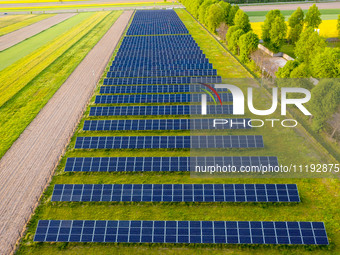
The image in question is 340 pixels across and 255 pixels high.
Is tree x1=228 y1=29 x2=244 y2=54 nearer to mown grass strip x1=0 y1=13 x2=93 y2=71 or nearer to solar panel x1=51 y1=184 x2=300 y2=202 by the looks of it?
solar panel x1=51 y1=184 x2=300 y2=202

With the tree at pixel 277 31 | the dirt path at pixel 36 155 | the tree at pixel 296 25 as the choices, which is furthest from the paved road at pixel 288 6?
the dirt path at pixel 36 155

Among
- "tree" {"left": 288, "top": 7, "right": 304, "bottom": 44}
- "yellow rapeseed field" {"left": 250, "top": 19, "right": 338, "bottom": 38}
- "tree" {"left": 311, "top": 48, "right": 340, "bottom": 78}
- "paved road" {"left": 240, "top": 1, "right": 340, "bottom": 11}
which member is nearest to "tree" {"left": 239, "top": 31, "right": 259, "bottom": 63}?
"tree" {"left": 288, "top": 7, "right": 304, "bottom": 44}

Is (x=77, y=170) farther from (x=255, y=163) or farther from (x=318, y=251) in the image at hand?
(x=318, y=251)

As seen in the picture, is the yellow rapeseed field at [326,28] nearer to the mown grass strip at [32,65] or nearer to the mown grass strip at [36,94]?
the mown grass strip at [36,94]

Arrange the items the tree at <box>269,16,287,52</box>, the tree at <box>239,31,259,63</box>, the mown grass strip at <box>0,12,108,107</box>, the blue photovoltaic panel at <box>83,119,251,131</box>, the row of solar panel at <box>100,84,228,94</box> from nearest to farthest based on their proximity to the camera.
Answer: the blue photovoltaic panel at <box>83,119,251,131</box>, the row of solar panel at <box>100,84,228,94</box>, the mown grass strip at <box>0,12,108,107</box>, the tree at <box>239,31,259,63</box>, the tree at <box>269,16,287,52</box>

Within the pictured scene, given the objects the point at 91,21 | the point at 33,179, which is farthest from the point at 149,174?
the point at 91,21

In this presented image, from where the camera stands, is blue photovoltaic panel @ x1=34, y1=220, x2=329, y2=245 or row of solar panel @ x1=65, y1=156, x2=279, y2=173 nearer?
blue photovoltaic panel @ x1=34, y1=220, x2=329, y2=245

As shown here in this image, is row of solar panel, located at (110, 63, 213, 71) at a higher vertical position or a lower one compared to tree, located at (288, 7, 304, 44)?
lower
